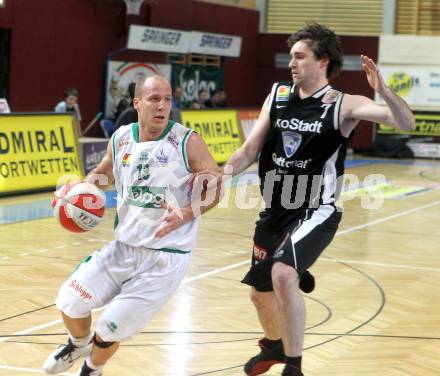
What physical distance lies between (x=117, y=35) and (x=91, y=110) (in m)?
1.92

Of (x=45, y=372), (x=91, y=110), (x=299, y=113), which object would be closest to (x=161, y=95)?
(x=299, y=113)

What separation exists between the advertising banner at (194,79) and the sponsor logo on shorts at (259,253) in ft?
56.2

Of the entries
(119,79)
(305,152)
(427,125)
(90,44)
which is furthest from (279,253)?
(427,125)

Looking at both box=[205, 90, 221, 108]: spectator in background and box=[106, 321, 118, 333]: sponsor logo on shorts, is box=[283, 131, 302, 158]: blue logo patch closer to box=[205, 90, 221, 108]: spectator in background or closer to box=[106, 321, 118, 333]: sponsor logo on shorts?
box=[106, 321, 118, 333]: sponsor logo on shorts

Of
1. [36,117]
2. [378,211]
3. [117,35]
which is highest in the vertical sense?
[117,35]

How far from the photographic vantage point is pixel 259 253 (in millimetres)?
5848

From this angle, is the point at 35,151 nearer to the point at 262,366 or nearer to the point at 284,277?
the point at 262,366

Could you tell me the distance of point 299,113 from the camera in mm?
5668

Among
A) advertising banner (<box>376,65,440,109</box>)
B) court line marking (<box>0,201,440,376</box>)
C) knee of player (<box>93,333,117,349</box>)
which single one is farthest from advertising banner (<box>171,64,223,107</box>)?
knee of player (<box>93,333,117,349</box>)

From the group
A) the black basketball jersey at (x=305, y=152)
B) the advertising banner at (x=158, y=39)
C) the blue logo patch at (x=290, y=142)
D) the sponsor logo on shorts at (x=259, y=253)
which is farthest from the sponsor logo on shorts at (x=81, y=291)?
the advertising banner at (x=158, y=39)

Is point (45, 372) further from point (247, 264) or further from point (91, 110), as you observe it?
point (91, 110)

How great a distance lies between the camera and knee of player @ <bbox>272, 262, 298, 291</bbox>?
5406mm

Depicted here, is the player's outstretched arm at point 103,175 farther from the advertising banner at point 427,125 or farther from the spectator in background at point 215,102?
the advertising banner at point 427,125

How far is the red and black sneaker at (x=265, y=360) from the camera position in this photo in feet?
19.3
